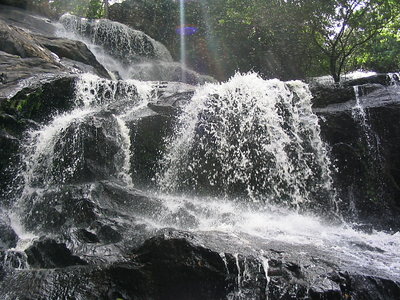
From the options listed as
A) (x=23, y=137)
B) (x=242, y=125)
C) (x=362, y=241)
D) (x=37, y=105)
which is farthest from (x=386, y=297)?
(x=37, y=105)

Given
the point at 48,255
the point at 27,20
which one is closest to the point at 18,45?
the point at 27,20

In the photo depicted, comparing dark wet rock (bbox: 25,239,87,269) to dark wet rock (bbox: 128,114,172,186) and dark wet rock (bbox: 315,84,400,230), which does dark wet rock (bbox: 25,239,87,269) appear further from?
dark wet rock (bbox: 315,84,400,230)

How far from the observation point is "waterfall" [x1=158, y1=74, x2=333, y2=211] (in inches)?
313

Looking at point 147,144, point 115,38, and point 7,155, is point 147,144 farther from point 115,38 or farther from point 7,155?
point 115,38

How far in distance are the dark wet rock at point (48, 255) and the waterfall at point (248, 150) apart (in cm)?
352

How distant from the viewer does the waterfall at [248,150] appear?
795cm

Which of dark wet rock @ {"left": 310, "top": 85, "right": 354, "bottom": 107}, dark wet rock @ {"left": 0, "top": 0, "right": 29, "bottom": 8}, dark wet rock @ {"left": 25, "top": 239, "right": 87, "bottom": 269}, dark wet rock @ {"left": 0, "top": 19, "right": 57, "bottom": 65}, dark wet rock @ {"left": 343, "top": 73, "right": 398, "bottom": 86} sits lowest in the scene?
dark wet rock @ {"left": 25, "top": 239, "right": 87, "bottom": 269}

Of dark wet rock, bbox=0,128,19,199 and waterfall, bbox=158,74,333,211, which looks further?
waterfall, bbox=158,74,333,211

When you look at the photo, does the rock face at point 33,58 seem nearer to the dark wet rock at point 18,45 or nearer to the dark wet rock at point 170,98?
the dark wet rock at point 18,45

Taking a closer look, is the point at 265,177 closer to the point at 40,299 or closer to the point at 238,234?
the point at 238,234

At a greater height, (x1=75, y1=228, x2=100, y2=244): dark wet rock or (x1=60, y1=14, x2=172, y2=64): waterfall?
(x1=60, y1=14, x2=172, y2=64): waterfall

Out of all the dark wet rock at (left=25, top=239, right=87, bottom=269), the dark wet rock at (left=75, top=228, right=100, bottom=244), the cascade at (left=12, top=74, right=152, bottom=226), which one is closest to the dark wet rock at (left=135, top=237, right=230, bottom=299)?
the dark wet rock at (left=25, top=239, right=87, bottom=269)

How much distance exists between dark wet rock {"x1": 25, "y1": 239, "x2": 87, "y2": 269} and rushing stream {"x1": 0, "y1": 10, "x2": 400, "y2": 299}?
0.73 meters

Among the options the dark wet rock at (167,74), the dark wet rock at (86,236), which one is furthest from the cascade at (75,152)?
the dark wet rock at (167,74)
